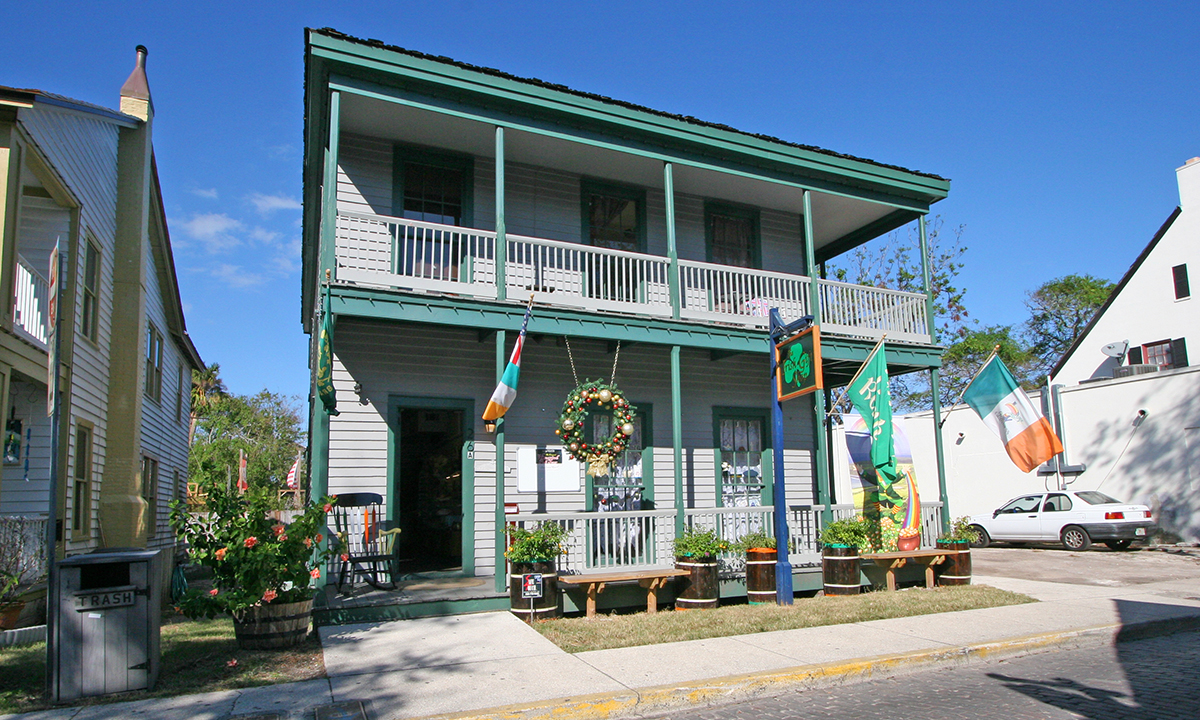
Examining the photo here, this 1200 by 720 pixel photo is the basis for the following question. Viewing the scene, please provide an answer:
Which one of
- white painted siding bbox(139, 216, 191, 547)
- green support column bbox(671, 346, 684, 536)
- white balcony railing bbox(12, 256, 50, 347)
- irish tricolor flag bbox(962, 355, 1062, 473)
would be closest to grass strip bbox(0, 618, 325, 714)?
white balcony railing bbox(12, 256, 50, 347)

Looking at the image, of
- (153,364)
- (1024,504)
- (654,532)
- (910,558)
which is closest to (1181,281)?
(1024,504)

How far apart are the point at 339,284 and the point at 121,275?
5521 millimetres

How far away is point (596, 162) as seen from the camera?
490 inches

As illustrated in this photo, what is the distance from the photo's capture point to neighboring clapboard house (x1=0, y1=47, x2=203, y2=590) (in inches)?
340

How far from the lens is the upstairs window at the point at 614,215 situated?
13141 millimetres

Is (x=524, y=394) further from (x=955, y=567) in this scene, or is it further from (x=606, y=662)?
(x=955, y=567)

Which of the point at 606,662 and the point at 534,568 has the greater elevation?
the point at 534,568

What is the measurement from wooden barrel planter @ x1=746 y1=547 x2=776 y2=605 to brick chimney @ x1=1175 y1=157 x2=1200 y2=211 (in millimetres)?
22850

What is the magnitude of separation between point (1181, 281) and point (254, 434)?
46.1 metres

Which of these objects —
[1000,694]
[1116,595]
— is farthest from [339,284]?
[1116,595]

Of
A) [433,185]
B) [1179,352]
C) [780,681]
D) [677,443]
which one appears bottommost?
[780,681]

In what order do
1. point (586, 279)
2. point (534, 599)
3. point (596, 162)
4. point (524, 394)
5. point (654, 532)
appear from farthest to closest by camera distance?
point (596, 162), point (524, 394), point (586, 279), point (654, 532), point (534, 599)

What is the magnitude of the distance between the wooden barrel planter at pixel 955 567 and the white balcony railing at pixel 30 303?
40.9ft

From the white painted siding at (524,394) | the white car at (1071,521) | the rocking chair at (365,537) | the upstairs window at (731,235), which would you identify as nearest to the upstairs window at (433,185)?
the white painted siding at (524,394)
